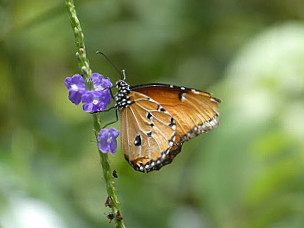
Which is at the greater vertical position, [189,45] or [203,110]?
[189,45]

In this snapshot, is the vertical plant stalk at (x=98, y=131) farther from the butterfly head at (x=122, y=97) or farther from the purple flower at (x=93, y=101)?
the butterfly head at (x=122, y=97)

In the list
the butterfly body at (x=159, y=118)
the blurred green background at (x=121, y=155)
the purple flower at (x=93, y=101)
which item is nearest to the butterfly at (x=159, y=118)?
the butterfly body at (x=159, y=118)

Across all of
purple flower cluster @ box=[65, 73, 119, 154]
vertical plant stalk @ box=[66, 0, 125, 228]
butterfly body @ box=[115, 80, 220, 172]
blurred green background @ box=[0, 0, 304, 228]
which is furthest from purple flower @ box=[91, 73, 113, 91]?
blurred green background @ box=[0, 0, 304, 228]

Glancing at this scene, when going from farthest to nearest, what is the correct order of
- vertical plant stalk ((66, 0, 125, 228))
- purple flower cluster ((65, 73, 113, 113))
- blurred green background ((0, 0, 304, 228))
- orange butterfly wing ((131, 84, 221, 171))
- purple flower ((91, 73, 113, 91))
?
blurred green background ((0, 0, 304, 228))
orange butterfly wing ((131, 84, 221, 171))
purple flower ((91, 73, 113, 91))
purple flower cluster ((65, 73, 113, 113))
vertical plant stalk ((66, 0, 125, 228))

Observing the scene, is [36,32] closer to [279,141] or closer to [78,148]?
[78,148]

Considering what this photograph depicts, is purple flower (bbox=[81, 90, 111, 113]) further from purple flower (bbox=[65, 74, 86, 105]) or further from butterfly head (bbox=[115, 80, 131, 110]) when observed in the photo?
butterfly head (bbox=[115, 80, 131, 110])

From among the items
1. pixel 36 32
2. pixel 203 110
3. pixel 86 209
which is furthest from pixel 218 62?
pixel 203 110

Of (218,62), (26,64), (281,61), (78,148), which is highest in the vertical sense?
(218,62)

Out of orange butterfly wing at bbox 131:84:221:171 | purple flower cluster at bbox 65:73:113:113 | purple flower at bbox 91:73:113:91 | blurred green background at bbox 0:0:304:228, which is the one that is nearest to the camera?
purple flower cluster at bbox 65:73:113:113

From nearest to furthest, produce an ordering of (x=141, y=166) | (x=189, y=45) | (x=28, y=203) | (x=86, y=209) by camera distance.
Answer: (x=141, y=166), (x=28, y=203), (x=86, y=209), (x=189, y=45)
